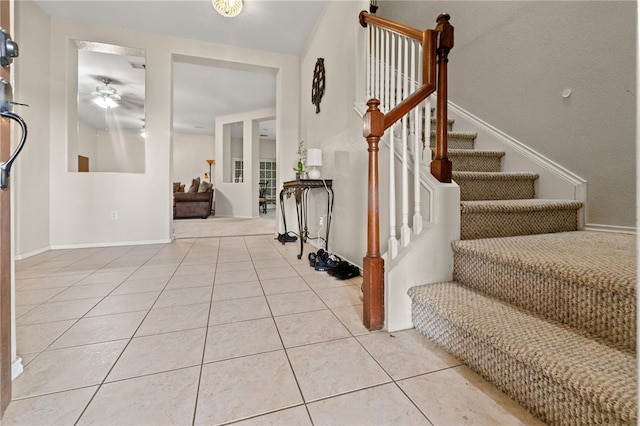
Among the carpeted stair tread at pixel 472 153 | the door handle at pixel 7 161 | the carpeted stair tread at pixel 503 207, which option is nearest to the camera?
the door handle at pixel 7 161

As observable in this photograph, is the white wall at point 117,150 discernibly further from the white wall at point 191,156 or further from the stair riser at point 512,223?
the stair riser at point 512,223

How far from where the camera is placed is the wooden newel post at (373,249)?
1295 mm

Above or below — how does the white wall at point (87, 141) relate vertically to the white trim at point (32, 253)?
above

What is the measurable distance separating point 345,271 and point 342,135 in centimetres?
125

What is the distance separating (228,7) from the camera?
2.95m

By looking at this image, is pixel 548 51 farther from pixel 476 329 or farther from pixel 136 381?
pixel 136 381

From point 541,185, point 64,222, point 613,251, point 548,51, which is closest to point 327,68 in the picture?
point 548,51

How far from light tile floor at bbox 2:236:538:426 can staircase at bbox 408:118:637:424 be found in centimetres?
10

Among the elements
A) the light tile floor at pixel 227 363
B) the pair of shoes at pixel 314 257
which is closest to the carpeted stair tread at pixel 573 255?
the light tile floor at pixel 227 363

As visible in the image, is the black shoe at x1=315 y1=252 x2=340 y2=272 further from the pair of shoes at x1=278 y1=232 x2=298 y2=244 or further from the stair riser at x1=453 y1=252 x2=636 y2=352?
the pair of shoes at x1=278 y1=232 x2=298 y2=244

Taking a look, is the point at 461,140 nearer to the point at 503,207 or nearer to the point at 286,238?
the point at 503,207

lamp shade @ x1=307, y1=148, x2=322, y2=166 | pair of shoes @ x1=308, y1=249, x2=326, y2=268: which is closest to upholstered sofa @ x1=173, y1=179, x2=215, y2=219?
lamp shade @ x1=307, y1=148, x2=322, y2=166

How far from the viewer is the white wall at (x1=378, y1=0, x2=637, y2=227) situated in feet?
5.41

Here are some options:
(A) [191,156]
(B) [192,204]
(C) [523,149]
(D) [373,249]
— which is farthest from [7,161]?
(A) [191,156]
